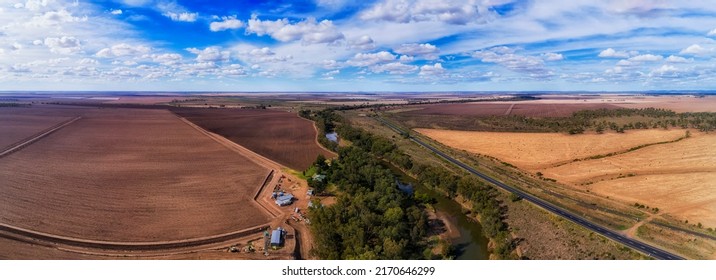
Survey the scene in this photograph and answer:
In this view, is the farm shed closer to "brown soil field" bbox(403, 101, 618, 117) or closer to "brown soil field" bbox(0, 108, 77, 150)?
"brown soil field" bbox(0, 108, 77, 150)

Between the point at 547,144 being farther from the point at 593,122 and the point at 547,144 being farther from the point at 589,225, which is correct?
the point at 589,225

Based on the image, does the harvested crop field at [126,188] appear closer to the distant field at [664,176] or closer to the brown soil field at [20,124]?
the brown soil field at [20,124]

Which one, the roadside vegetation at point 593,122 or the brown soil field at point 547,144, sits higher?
the roadside vegetation at point 593,122

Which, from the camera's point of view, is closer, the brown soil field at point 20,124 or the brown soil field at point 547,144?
the brown soil field at point 20,124

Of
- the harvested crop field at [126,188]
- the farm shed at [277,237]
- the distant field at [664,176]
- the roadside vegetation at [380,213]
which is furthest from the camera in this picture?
the distant field at [664,176]

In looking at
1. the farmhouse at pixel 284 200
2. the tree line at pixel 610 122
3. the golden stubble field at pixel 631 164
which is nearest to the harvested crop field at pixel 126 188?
the farmhouse at pixel 284 200

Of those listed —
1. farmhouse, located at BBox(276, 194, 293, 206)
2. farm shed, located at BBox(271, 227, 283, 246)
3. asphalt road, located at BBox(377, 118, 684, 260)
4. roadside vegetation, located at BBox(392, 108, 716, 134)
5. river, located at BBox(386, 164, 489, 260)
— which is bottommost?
river, located at BBox(386, 164, 489, 260)

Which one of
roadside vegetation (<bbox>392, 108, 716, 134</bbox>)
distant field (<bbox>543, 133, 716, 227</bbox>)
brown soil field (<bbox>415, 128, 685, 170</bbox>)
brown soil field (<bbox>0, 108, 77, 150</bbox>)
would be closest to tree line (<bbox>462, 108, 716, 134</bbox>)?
roadside vegetation (<bbox>392, 108, 716, 134</bbox>)
